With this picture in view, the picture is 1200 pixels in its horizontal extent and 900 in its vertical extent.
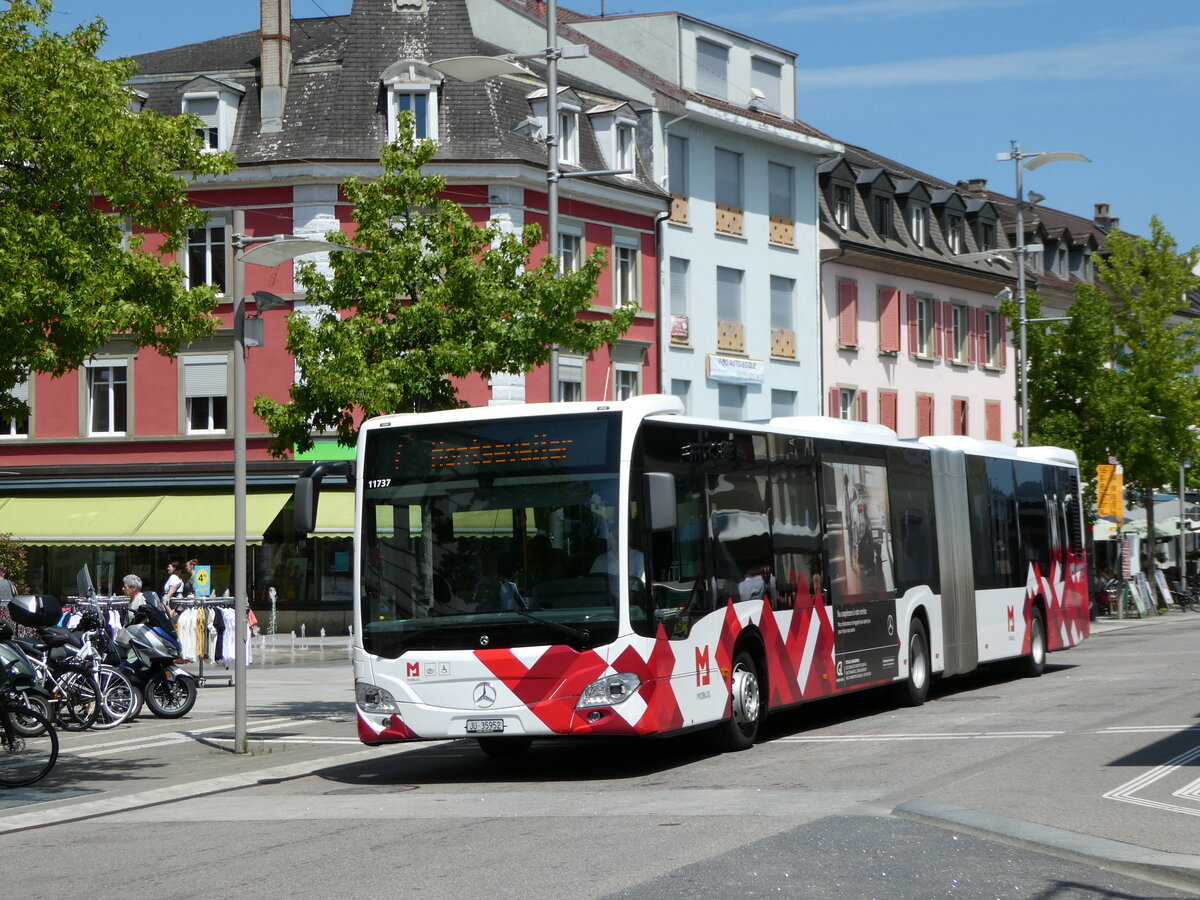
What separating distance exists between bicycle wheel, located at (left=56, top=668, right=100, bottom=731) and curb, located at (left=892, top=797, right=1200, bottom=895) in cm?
1150

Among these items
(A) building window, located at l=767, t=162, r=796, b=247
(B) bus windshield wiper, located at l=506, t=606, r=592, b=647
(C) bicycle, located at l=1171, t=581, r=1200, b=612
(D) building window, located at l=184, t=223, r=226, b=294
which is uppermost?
(A) building window, located at l=767, t=162, r=796, b=247

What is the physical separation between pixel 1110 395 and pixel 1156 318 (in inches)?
125

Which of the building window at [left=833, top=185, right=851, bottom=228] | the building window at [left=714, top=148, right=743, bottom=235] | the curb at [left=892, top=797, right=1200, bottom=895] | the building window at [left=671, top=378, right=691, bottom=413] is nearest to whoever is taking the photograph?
the curb at [left=892, top=797, right=1200, bottom=895]

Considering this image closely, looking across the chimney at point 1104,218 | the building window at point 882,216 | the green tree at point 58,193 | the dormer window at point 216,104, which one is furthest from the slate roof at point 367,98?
the chimney at point 1104,218

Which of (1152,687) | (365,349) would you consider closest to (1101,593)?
(1152,687)

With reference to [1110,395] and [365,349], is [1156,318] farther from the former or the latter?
[365,349]

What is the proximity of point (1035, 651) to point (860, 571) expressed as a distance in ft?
22.7

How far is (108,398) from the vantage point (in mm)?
→ 42688

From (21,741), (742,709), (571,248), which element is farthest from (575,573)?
(571,248)

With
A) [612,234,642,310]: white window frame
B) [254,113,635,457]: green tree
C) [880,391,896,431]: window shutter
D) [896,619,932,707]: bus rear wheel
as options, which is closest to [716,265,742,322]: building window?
[612,234,642,310]: white window frame

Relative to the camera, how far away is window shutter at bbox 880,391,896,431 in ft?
183

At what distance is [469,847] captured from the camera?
10.6 metres

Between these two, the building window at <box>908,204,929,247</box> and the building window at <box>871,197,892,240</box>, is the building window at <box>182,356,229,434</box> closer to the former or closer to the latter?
the building window at <box>871,197,892,240</box>

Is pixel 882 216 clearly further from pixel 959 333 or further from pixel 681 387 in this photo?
pixel 681 387
